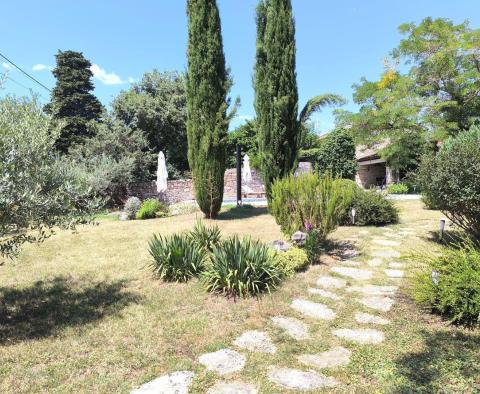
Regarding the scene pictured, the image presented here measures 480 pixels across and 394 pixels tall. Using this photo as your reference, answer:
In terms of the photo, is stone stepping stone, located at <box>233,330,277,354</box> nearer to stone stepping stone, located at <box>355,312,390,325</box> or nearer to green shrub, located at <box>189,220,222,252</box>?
stone stepping stone, located at <box>355,312,390,325</box>

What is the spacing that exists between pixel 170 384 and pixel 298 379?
3.87 feet

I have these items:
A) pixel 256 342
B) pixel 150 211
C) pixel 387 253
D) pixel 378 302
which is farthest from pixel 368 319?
pixel 150 211

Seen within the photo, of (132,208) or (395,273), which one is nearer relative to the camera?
(395,273)

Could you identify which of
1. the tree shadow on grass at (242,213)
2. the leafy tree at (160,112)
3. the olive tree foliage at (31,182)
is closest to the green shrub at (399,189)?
the tree shadow on grass at (242,213)

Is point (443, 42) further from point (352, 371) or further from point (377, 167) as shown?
point (352, 371)

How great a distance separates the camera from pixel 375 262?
698 cm

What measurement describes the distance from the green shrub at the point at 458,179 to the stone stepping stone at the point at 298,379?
4.92 metres

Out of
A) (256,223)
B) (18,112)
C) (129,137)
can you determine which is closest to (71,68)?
(129,137)

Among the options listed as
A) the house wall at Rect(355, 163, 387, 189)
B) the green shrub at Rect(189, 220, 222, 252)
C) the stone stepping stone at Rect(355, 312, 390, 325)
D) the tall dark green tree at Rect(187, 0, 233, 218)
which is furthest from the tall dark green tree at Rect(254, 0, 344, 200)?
the house wall at Rect(355, 163, 387, 189)

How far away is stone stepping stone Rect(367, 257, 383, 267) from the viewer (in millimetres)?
6827

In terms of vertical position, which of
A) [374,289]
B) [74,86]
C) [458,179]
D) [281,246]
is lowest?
[374,289]

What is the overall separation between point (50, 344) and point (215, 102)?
8502 mm

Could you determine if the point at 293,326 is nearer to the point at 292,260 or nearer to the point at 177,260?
the point at 292,260

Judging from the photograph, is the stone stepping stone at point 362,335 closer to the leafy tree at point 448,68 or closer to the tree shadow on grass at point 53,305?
the tree shadow on grass at point 53,305
